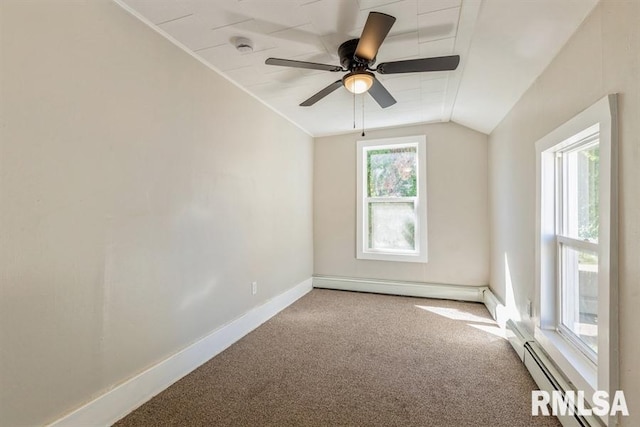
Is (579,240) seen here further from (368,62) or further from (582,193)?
(368,62)

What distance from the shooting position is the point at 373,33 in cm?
166

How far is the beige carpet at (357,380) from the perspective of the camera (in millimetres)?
1733

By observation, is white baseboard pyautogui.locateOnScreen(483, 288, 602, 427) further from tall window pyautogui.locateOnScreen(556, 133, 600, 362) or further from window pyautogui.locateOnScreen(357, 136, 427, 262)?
window pyautogui.locateOnScreen(357, 136, 427, 262)

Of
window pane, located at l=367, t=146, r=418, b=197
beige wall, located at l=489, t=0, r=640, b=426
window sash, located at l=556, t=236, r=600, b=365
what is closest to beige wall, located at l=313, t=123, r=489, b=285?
window pane, located at l=367, t=146, r=418, b=197

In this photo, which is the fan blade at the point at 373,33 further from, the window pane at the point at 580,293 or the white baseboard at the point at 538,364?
the white baseboard at the point at 538,364

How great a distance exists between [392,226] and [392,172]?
81 cm

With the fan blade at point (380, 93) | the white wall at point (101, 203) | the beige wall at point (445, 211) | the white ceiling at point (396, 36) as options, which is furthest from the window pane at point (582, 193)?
the white wall at point (101, 203)

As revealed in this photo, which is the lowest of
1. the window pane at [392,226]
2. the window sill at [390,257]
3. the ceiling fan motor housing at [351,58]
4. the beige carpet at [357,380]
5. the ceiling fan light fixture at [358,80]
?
the beige carpet at [357,380]

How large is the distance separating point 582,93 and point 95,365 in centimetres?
305

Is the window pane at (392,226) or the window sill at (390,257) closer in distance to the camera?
the window sill at (390,257)

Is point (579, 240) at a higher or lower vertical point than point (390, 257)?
higher

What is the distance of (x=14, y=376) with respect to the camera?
1.30 m

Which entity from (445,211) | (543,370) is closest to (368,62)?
(543,370)

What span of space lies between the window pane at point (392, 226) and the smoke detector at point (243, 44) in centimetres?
288
